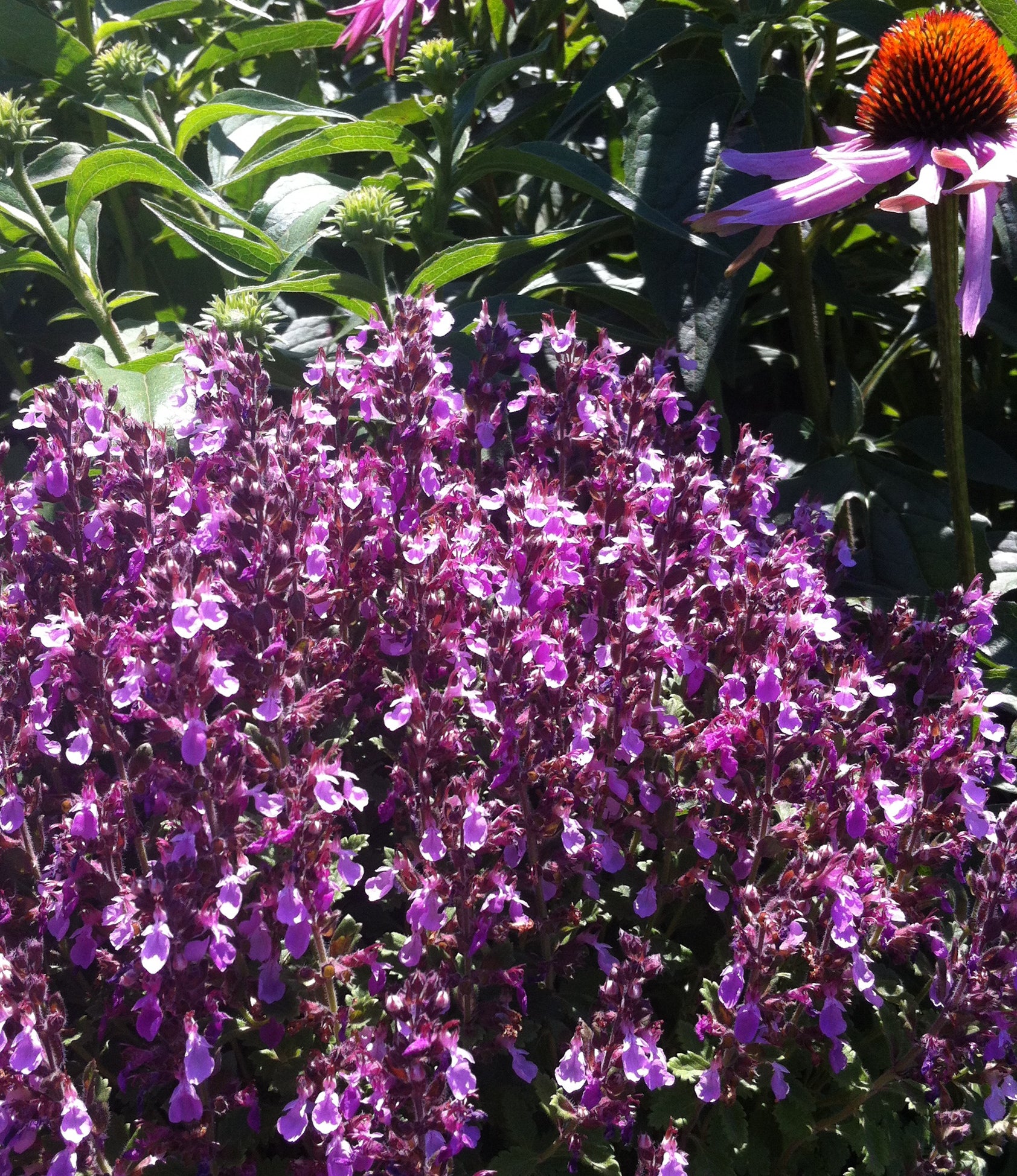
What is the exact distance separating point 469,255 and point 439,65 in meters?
0.37

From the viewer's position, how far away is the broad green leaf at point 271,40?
1938mm

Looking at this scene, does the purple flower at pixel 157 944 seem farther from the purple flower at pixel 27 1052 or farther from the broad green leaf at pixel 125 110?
the broad green leaf at pixel 125 110

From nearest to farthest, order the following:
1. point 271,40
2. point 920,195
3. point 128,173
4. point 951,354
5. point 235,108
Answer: point 920,195 < point 951,354 < point 128,173 < point 235,108 < point 271,40

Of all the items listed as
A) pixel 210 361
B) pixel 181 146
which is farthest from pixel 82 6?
pixel 210 361

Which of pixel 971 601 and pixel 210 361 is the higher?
pixel 210 361

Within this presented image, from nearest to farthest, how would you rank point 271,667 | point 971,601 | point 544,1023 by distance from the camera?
1. point 271,667
2. point 544,1023
3. point 971,601

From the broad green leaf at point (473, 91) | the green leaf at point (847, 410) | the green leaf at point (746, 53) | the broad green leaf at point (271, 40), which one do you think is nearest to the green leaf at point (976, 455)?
the green leaf at point (847, 410)

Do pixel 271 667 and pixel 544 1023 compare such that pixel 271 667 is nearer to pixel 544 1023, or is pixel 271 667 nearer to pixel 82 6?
pixel 544 1023

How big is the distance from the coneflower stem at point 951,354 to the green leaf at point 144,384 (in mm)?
896

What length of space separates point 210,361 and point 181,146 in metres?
0.65

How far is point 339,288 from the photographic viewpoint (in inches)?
58.6

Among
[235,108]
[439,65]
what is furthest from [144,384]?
[439,65]

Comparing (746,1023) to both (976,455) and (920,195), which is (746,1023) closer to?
(920,195)

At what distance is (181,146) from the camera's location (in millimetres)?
1752
